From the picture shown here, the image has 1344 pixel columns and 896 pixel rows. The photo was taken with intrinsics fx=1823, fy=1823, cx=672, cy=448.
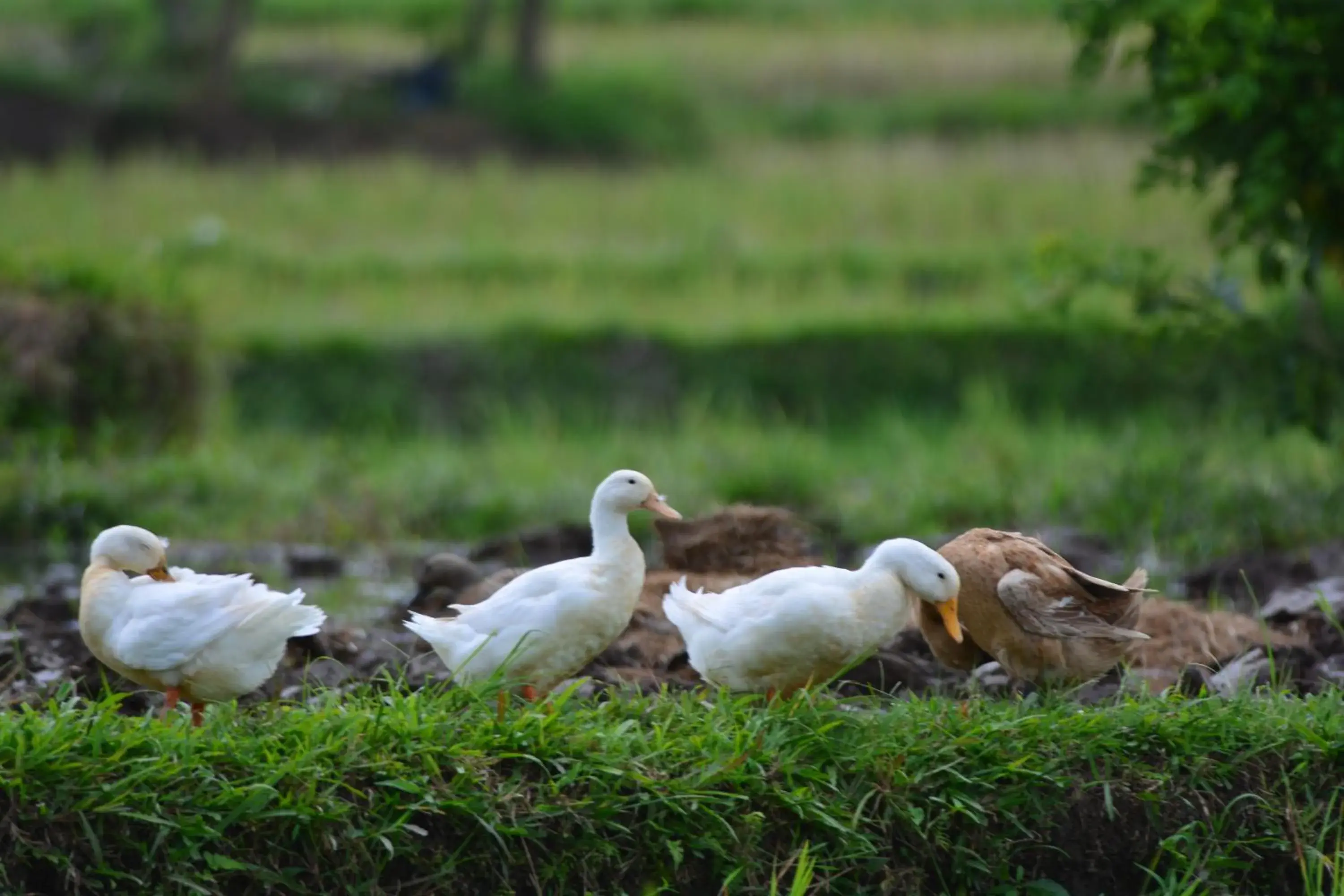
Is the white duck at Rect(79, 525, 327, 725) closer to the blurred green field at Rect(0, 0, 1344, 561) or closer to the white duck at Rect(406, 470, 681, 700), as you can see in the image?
the white duck at Rect(406, 470, 681, 700)

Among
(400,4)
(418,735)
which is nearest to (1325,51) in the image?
(418,735)

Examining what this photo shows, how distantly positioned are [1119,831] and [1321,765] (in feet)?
1.53

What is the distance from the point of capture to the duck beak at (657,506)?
13.3 feet

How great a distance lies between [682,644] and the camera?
4922 mm

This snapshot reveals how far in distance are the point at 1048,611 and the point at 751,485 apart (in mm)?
4836

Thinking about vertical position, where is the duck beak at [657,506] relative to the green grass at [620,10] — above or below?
above

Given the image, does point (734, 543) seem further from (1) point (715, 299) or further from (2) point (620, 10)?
(2) point (620, 10)

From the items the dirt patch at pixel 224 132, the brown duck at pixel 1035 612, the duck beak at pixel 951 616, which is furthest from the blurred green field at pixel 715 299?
the duck beak at pixel 951 616

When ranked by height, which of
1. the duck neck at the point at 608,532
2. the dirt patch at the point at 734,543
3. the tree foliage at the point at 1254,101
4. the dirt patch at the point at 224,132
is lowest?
the dirt patch at the point at 224,132

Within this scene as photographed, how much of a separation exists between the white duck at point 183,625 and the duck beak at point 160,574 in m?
0.05

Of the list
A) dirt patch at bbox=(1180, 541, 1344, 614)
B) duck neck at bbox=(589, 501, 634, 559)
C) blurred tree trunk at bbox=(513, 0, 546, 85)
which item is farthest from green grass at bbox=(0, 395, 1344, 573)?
blurred tree trunk at bbox=(513, 0, 546, 85)

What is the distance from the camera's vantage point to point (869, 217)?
1731cm

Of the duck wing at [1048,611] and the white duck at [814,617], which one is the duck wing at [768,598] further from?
the duck wing at [1048,611]

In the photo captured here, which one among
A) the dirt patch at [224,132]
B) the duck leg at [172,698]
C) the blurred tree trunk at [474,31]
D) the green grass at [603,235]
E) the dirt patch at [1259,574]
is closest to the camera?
the duck leg at [172,698]
